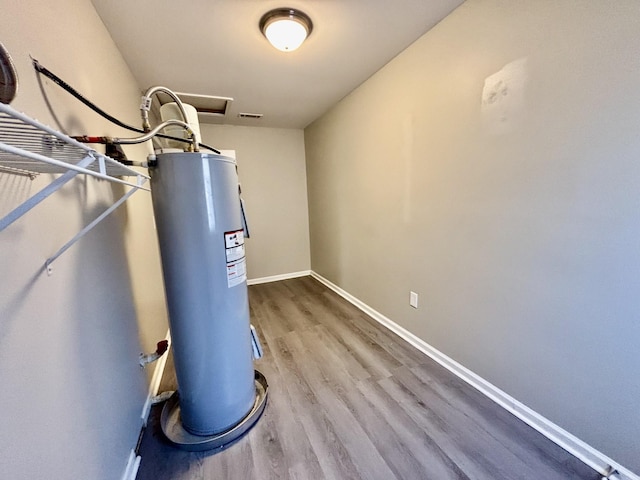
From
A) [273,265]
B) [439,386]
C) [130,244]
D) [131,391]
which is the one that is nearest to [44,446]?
[131,391]

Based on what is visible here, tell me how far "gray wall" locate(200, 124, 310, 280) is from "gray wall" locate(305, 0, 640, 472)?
205 centimetres

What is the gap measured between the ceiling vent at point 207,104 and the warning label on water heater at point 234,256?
1946 millimetres

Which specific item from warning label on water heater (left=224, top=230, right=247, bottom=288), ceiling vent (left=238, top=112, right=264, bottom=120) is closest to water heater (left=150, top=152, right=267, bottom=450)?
warning label on water heater (left=224, top=230, right=247, bottom=288)

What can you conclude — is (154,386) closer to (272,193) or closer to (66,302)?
(66,302)

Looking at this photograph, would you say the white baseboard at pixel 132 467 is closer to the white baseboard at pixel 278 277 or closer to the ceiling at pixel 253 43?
the ceiling at pixel 253 43

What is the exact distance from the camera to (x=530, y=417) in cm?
145

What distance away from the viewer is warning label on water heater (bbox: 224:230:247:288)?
1.35 m

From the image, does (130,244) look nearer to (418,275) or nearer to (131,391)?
(131,391)

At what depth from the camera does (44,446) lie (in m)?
0.73

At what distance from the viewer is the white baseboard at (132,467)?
1.21 m

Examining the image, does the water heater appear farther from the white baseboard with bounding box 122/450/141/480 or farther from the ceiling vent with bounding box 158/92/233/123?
the ceiling vent with bounding box 158/92/233/123

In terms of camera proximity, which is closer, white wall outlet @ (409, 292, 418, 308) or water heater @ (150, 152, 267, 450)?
water heater @ (150, 152, 267, 450)

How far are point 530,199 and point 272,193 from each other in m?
3.26

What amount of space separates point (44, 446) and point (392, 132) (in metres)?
2.55
